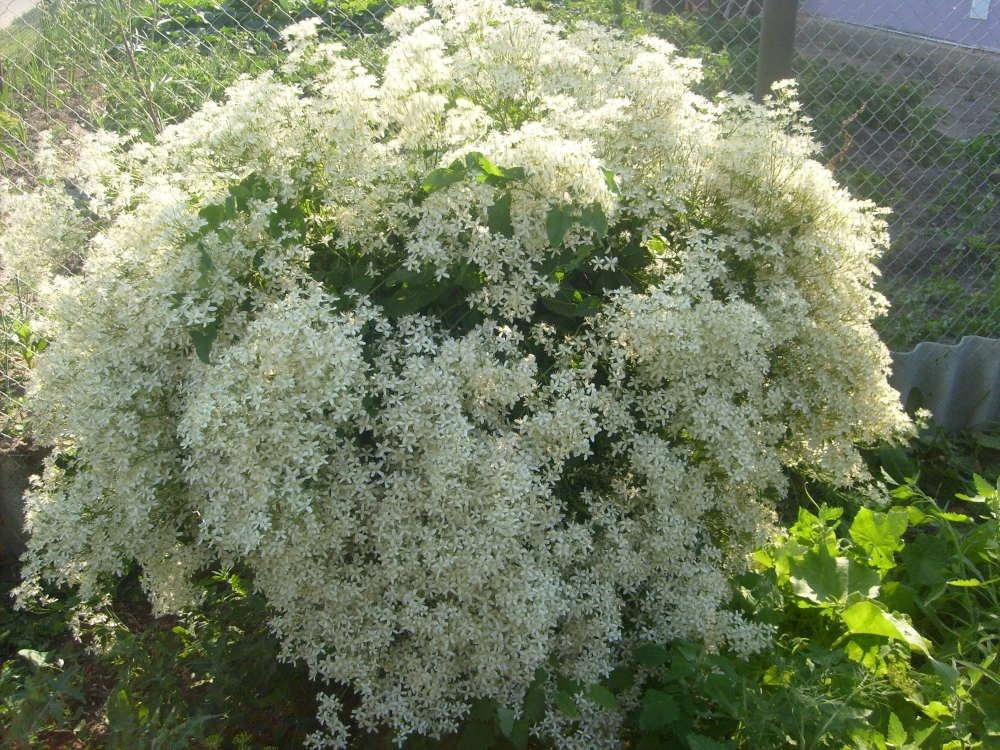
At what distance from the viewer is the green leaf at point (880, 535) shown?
289 centimetres

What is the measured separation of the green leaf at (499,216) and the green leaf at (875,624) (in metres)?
1.38

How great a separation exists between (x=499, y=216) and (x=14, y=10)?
103 inches

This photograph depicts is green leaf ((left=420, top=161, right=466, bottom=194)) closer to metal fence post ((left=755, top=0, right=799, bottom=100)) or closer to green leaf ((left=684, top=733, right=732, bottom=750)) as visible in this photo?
green leaf ((left=684, top=733, right=732, bottom=750))

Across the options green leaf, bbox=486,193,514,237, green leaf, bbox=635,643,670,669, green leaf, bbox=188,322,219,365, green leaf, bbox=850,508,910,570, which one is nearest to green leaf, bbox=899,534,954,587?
green leaf, bbox=850,508,910,570

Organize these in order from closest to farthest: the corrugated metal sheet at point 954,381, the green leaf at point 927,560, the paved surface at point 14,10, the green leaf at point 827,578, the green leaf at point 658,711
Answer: the green leaf at point 658,711
the green leaf at point 827,578
the green leaf at point 927,560
the paved surface at point 14,10
the corrugated metal sheet at point 954,381

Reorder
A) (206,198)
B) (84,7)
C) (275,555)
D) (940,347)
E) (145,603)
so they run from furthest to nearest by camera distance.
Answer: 1. (940,347)
2. (84,7)
3. (145,603)
4. (206,198)
5. (275,555)

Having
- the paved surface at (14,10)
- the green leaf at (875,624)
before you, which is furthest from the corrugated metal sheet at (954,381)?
the paved surface at (14,10)

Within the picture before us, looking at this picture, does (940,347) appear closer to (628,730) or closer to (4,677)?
(628,730)

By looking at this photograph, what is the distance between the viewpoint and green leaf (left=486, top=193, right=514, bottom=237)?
2.45m

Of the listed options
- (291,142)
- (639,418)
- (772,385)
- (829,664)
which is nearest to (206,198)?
(291,142)

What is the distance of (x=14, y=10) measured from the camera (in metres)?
3.84

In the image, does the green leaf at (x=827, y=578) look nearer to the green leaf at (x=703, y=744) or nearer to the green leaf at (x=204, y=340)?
the green leaf at (x=703, y=744)

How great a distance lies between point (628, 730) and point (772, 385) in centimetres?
109

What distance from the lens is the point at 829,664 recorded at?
243cm
